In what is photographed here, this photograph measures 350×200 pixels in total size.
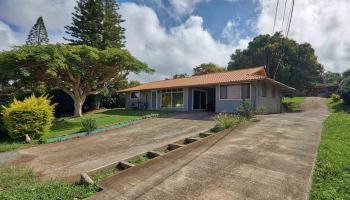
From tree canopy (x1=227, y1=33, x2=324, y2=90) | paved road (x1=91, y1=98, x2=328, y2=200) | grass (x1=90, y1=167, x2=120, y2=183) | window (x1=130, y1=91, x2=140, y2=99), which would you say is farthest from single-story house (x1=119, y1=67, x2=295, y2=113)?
grass (x1=90, y1=167, x2=120, y2=183)

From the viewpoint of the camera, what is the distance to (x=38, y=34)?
38.8 meters

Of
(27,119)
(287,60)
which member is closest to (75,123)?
(27,119)

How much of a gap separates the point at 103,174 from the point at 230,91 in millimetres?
14646

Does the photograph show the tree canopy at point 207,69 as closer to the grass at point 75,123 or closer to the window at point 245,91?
the window at point 245,91

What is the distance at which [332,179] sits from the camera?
16.9 ft

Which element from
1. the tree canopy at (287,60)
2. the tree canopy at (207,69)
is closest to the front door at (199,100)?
the tree canopy at (287,60)

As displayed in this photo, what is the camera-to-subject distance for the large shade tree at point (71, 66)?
49.7 ft

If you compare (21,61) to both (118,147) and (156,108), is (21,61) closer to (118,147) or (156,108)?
(118,147)

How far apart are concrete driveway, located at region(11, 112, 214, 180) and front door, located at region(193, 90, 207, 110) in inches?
390

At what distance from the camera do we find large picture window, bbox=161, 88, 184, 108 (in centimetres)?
2330

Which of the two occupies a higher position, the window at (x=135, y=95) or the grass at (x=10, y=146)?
the window at (x=135, y=95)

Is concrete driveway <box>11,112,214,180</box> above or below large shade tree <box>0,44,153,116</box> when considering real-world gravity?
below

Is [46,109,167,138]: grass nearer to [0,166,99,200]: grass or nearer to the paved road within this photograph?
[0,166,99,200]: grass

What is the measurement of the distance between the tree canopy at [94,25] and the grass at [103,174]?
87.9 feet
